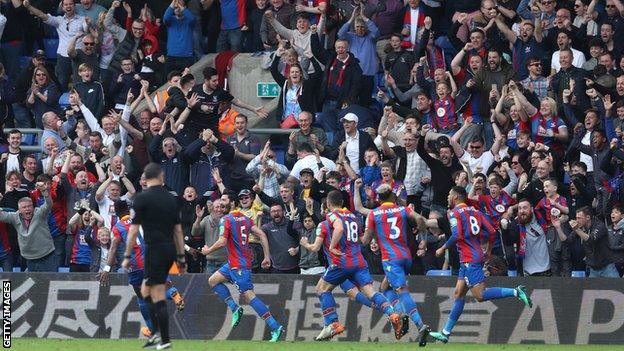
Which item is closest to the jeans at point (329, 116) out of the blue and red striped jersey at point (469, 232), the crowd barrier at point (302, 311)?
the crowd barrier at point (302, 311)

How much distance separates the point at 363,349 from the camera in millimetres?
21578

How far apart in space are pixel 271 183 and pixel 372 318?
11.3 ft

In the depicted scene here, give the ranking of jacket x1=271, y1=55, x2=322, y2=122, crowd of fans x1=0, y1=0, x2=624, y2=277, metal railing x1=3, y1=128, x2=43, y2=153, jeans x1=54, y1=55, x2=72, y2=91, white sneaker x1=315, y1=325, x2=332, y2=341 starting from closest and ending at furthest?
1. white sneaker x1=315, y1=325, x2=332, y2=341
2. crowd of fans x1=0, y1=0, x2=624, y2=277
3. jacket x1=271, y1=55, x2=322, y2=122
4. metal railing x1=3, y1=128, x2=43, y2=153
5. jeans x1=54, y1=55, x2=72, y2=91

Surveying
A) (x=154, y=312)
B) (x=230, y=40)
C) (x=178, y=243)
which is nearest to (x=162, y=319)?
(x=154, y=312)

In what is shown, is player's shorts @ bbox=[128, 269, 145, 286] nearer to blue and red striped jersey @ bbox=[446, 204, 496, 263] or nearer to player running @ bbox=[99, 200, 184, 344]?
player running @ bbox=[99, 200, 184, 344]

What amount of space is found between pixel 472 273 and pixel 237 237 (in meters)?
3.52

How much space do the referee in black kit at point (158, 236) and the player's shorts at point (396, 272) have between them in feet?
13.3

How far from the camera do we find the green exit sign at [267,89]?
31172 mm

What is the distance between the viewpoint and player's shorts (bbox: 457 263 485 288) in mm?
22688

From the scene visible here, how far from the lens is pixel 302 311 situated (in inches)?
989

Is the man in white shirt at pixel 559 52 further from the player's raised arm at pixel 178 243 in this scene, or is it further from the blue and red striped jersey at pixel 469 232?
the player's raised arm at pixel 178 243

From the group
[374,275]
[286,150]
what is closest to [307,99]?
[286,150]

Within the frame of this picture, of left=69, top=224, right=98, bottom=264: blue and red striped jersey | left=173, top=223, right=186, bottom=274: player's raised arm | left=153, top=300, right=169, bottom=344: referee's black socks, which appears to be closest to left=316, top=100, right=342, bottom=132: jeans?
left=69, top=224, right=98, bottom=264: blue and red striped jersey

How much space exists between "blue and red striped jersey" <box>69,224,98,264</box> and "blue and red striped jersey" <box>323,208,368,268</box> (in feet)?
15.1
